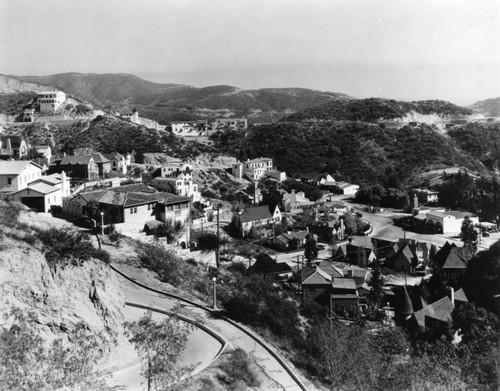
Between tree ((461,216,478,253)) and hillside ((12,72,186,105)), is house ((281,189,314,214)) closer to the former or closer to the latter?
tree ((461,216,478,253))

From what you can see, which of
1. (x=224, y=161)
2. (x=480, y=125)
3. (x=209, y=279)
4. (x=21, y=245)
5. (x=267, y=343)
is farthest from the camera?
(x=480, y=125)

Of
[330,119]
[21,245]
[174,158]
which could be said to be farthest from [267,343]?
[330,119]

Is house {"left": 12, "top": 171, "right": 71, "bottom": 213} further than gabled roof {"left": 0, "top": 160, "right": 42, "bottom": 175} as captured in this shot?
No

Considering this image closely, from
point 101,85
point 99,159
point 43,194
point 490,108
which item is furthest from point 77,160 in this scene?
point 101,85

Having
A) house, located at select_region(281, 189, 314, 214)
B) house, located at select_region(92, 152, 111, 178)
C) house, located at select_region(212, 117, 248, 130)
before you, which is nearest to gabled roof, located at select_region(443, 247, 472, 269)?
house, located at select_region(281, 189, 314, 214)

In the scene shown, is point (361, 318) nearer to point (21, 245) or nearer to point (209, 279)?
point (209, 279)

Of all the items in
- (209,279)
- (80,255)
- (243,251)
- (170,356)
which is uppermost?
(80,255)

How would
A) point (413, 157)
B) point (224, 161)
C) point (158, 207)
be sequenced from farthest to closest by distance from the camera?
point (413, 157), point (224, 161), point (158, 207)
